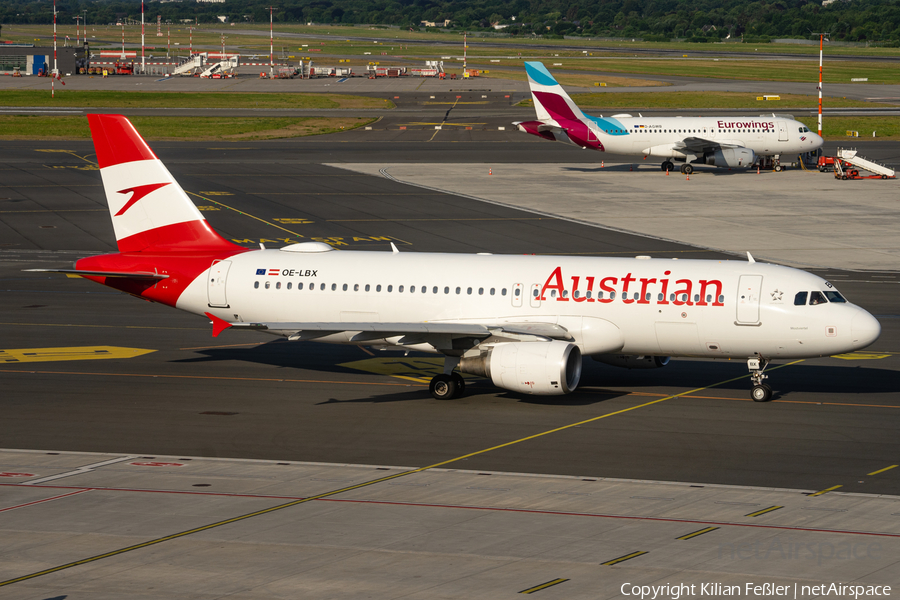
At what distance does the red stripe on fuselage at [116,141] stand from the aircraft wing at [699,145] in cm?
6123

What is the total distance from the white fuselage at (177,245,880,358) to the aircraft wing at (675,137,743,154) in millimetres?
58193

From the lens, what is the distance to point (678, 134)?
9150 cm

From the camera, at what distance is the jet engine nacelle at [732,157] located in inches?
3570

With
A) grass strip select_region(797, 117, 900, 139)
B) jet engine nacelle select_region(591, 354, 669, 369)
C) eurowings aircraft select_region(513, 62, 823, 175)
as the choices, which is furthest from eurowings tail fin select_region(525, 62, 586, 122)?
jet engine nacelle select_region(591, 354, 669, 369)

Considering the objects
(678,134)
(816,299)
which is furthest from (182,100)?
(816,299)

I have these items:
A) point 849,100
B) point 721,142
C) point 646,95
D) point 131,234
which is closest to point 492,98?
point 646,95

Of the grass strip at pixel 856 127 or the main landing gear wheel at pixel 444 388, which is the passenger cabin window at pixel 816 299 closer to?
the main landing gear wheel at pixel 444 388

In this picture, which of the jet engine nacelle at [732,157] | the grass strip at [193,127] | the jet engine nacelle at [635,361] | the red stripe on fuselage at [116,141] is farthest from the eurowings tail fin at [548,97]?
the jet engine nacelle at [635,361]

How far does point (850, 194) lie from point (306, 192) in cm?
4151

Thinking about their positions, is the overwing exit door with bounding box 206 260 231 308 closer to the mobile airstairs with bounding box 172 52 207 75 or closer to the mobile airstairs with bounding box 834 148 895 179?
the mobile airstairs with bounding box 834 148 895 179

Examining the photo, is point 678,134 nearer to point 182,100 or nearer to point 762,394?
point 762,394

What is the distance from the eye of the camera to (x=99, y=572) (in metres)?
19.9

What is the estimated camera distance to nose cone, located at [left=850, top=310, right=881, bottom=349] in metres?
32.2

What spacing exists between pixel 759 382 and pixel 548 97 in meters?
59.9
